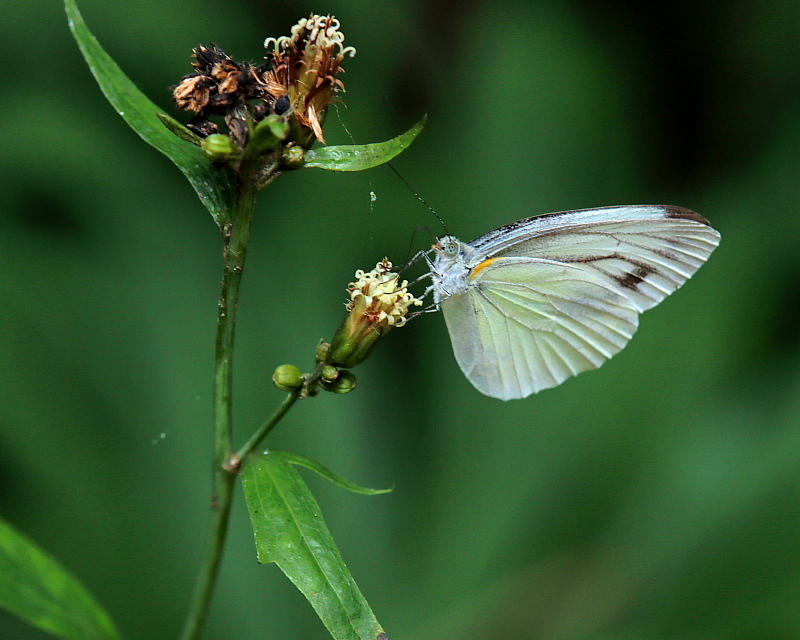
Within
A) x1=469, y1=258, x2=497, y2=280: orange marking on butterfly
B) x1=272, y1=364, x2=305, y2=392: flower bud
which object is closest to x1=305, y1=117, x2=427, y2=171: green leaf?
x1=272, y1=364, x2=305, y2=392: flower bud

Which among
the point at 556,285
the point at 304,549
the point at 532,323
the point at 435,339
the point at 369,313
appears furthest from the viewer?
the point at 435,339

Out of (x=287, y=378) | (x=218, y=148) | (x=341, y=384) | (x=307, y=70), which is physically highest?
(x=307, y=70)

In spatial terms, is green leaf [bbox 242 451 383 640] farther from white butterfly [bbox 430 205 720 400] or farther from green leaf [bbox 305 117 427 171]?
white butterfly [bbox 430 205 720 400]

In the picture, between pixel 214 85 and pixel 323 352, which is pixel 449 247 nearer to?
pixel 323 352

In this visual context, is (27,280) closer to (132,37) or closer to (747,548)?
(132,37)

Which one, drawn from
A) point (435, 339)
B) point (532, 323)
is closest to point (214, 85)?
point (532, 323)

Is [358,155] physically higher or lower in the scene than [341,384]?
higher
